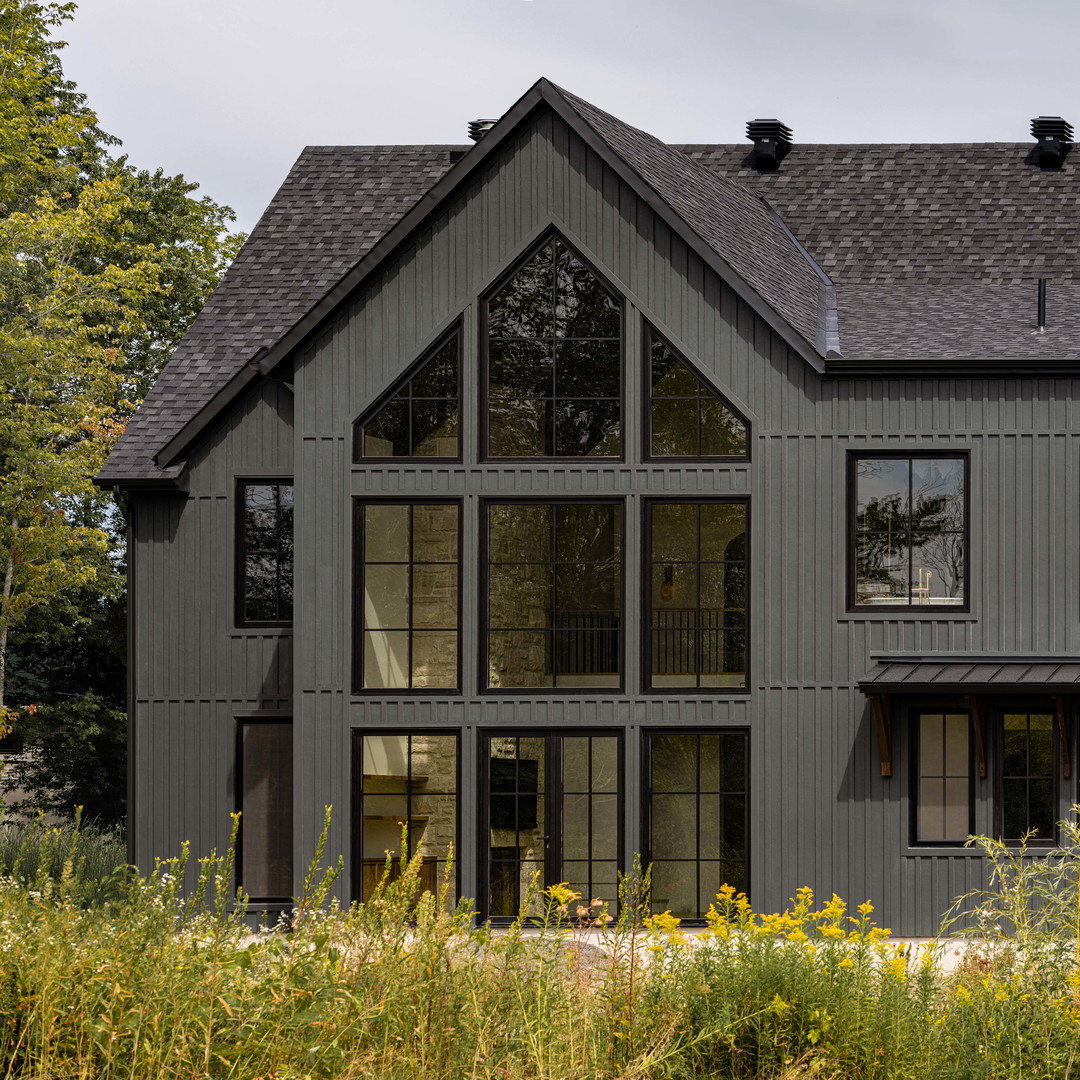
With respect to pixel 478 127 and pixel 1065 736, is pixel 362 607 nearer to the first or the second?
pixel 1065 736

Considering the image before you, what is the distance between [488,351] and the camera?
13.7m

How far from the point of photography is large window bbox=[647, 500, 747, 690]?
13.6 m

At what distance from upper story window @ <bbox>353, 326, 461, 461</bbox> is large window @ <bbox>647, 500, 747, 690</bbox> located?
213 centimetres

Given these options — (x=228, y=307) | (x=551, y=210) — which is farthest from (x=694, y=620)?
(x=228, y=307)

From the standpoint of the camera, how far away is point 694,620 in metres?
13.7

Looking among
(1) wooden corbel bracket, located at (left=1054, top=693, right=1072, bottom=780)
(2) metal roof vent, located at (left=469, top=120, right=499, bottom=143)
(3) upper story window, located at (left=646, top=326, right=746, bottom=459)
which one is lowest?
(1) wooden corbel bracket, located at (left=1054, top=693, right=1072, bottom=780)

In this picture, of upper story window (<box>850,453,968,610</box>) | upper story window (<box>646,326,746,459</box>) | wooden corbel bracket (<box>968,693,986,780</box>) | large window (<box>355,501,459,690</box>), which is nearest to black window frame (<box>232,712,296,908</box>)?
large window (<box>355,501,459,690</box>)

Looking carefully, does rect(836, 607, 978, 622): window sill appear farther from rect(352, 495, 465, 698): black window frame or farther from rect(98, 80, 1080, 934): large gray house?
rect(352, 495, 465, 698): black window frame

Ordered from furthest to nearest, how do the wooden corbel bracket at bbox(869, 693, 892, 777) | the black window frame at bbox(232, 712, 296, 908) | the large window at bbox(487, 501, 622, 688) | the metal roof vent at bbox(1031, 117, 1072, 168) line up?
the metal roof vent at bbox(1031, 117, 1072, 168)
the black window frame at bbox(232, 712, 296, 908)
the large window at bbox(487, 501, 622, 688)
the wooden corbel bracket at bbox(869, 693, 892, 777)

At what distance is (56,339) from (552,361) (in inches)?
423

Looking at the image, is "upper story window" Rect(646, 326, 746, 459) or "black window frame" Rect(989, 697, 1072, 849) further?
"upper story window" Rect(646, 326, 746, 459)

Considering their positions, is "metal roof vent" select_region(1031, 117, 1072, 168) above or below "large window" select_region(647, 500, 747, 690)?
above

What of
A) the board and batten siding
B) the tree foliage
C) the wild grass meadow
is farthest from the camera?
the tree foliage

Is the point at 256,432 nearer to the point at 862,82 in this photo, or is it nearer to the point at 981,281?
the point at 981,281
